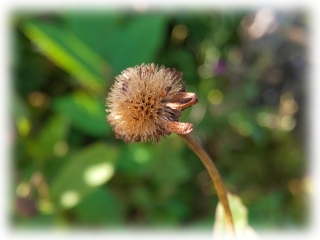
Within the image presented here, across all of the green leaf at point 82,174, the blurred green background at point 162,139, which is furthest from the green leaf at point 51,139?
the green leaf at point 82,174

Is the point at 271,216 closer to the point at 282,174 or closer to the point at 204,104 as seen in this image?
the point at 282,174

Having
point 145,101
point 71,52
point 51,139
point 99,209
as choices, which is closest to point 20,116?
point 51,139

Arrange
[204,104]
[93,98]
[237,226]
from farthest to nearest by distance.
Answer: [204,104], [93,98], [237,226]

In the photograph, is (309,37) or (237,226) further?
(309,37)

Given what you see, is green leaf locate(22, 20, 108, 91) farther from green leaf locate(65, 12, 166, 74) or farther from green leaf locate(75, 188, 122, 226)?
green leaf locate(75, 188, 122, 226)

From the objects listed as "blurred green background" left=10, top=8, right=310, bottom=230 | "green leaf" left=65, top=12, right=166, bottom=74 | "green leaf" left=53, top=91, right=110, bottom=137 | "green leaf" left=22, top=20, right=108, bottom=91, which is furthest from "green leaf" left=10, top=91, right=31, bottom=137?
"green leaf" left=65, top=12, right=166, bottom=74

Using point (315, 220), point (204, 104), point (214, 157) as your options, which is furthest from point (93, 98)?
point (315, 220)
